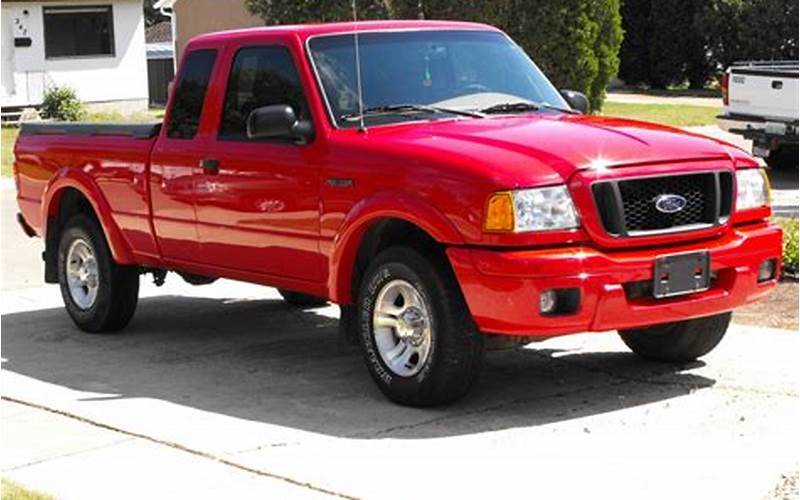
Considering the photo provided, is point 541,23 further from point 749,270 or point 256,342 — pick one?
point 749,270

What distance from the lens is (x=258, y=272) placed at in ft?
26.9

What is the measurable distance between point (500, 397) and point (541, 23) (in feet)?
59.9

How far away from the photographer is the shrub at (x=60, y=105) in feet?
108

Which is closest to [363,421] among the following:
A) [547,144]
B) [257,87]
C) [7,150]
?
[547,144]

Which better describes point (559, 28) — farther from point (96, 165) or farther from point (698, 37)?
point (698, 37)

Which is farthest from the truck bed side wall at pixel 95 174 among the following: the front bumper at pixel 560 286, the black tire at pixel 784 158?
the black tire at pixel 784 158

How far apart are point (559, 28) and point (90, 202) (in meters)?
16.4

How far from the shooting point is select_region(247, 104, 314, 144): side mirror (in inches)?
298

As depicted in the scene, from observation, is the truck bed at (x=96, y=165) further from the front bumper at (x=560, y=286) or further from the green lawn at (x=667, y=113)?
the green lawn at (x=667, y=113)

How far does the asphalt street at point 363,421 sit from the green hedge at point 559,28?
1613 centimetres

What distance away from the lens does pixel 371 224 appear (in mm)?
7312

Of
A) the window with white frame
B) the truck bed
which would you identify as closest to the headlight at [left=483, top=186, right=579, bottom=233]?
the truck bed

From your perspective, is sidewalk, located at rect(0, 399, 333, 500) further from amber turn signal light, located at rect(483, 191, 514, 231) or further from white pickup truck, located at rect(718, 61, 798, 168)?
white pickup truck, located at rect(718, 61, 798, 168)

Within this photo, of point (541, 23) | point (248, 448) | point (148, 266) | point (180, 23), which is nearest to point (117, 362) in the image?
point (148, 266)
